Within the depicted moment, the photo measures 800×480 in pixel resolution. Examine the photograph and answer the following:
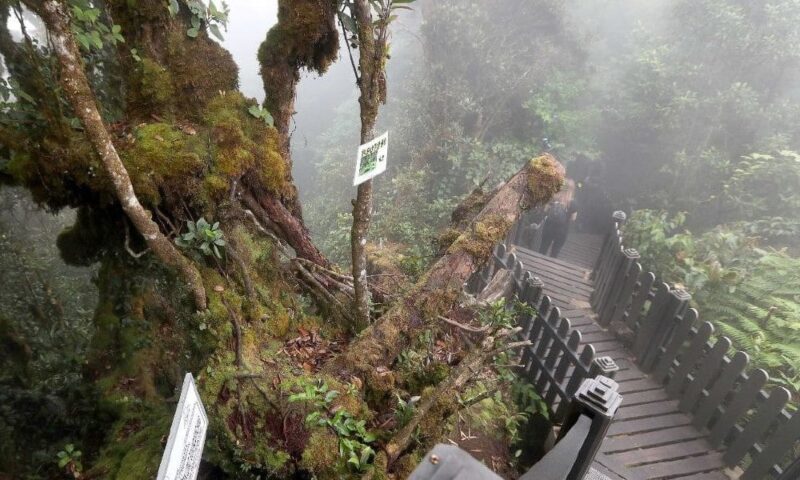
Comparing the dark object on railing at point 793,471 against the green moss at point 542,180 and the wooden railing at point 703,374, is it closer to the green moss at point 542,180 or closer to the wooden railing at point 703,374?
the wooden railing at point 703,374

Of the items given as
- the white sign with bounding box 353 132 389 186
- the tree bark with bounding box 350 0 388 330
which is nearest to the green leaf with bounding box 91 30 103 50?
the tree bark with bounding box 350 0 388 330

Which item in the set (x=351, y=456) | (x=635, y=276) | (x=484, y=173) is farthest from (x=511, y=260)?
(x=484, y=173)

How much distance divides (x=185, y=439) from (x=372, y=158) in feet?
6.61

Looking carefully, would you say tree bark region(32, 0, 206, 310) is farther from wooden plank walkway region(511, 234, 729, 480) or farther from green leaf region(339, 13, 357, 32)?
wooden plank walkway region(511, 234, 729, 480)

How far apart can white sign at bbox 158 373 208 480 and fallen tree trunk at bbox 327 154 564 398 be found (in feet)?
4.76

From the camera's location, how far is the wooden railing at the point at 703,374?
450cm

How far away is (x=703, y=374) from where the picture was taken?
5.17 m

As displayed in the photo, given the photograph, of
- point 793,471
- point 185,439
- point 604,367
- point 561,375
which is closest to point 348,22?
point 185,439

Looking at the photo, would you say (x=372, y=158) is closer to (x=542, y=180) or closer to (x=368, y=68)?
(x=368, y=68)

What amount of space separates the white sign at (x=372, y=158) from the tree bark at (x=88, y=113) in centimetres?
147

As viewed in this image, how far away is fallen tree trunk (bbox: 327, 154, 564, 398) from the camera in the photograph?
3.60 m

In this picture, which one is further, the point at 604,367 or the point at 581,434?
the point at 604,367

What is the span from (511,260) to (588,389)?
158 inches

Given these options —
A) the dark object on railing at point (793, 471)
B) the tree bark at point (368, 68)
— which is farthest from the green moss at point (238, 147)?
the dark object on railing at point (793, 471)
